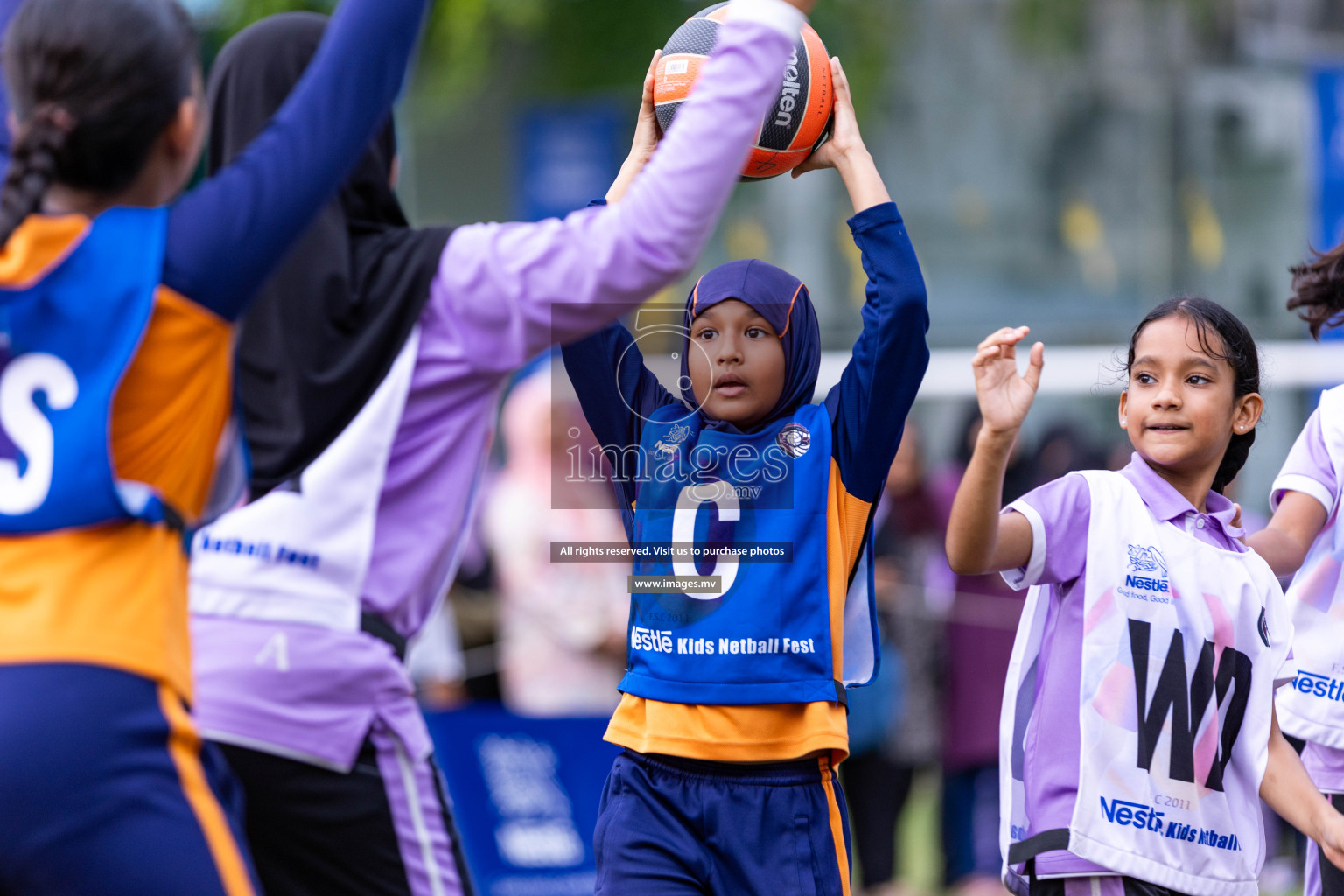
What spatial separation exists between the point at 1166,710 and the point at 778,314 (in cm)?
121

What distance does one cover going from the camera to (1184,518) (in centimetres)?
336

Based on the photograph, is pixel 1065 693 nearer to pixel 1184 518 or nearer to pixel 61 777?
pixel 1184 518

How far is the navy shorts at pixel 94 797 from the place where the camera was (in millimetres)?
1960

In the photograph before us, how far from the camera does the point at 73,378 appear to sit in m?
2.07

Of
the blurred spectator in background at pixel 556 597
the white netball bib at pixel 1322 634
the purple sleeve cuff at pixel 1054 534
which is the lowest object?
the blurred spectator in background at pixel 556 597

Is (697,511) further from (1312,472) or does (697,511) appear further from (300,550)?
(1312,472)

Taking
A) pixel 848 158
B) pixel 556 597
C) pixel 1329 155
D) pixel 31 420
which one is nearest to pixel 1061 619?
pixel 848 158

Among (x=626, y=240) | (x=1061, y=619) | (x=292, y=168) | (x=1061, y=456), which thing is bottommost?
(x=1061, y=456)

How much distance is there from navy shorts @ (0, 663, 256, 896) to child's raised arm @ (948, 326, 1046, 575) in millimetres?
1597

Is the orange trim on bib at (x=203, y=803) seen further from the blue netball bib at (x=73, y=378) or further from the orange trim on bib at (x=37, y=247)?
the orange trim on bib at (x=37, y=247)

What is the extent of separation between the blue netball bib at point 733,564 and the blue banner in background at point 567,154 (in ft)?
39.4

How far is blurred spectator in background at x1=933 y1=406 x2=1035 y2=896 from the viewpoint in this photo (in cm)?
805

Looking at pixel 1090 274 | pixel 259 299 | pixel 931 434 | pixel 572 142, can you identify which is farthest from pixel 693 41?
pixel 1090 274

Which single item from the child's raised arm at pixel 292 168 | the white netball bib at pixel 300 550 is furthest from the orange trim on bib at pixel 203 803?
the white netball bib at pixel 300 550
